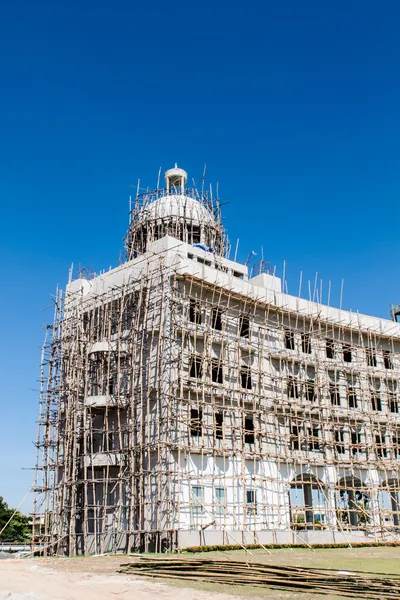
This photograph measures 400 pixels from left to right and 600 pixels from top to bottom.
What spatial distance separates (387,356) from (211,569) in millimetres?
25747

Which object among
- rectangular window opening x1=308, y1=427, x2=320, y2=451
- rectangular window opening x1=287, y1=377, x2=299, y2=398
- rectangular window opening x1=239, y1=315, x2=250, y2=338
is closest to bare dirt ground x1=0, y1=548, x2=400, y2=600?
rectangular window opening x1=308, y1=427, x2=320, y2=451

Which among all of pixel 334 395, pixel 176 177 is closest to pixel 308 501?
pixel 334 395

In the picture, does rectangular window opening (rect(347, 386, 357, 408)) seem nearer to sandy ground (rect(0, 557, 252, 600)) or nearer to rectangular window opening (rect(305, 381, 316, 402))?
rectangular window opening (rect(305, 381, 316, 402))

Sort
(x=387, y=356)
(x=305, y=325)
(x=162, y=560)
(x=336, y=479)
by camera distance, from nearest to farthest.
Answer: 1. (x=162, y=560)
2. (x=336, y=479)
3. (x=305, y=325)
4. (x=387, y=356)

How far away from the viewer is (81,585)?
14.2m

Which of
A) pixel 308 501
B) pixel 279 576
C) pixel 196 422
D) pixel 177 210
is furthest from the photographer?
pixel 177 210

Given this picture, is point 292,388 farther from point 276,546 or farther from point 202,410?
point 276,546

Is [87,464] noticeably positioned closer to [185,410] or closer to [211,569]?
[185,410]

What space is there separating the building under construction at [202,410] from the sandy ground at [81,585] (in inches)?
286

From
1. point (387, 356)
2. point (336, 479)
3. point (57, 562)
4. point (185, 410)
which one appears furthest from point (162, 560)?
point (387, 356)

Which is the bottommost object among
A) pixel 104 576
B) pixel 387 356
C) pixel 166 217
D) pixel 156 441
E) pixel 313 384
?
pixel 104 576

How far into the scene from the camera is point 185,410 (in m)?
28.0

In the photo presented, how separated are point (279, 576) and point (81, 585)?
4374mm

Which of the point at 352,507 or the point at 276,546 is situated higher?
the point at 352,507
